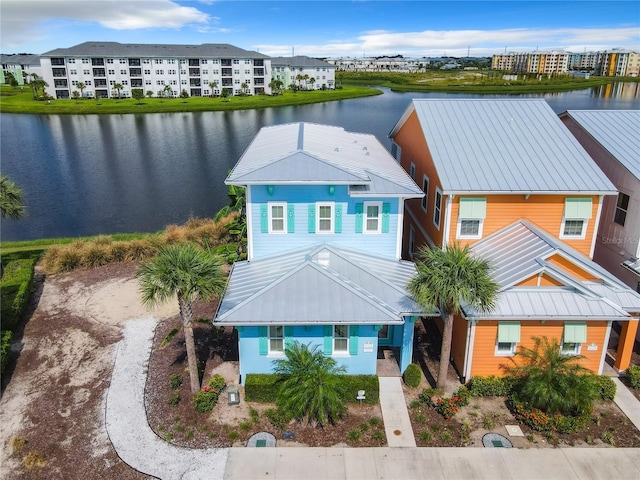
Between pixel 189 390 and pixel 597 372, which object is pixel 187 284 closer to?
pixel 189 390

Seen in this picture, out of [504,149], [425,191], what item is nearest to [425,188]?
[425,191]

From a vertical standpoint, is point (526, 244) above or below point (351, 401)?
above

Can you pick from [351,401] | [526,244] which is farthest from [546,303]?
[351,401]

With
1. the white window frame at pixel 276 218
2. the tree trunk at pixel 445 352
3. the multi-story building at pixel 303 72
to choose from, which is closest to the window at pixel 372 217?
the white window frame at pixel 276 218

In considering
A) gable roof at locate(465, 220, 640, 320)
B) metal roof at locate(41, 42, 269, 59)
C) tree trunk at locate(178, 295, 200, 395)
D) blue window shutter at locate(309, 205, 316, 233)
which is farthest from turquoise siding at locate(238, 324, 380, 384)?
metal roof at locate(41, 42, 269, 59)

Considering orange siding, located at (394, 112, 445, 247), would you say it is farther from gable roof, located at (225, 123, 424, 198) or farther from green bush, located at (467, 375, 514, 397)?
green bush, located at (467, 375, 514, 397)

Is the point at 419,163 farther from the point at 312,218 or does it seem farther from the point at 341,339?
the point at 341,339
